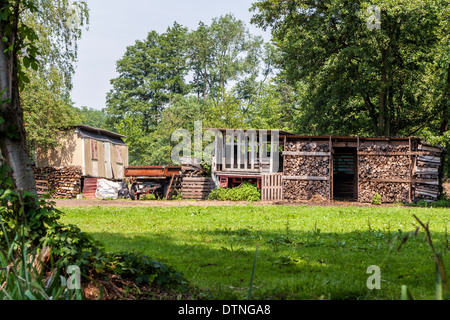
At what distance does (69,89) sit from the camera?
2966 cm

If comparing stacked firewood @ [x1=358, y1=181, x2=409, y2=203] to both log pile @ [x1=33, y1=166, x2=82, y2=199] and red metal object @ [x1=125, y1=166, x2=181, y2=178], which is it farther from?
log pile @ [x1=33, y1=166, x2=82, y2=199]

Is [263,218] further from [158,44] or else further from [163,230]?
[158,44]

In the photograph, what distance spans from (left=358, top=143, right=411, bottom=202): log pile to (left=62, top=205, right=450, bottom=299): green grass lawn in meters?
8.83

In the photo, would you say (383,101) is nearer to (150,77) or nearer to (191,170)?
(191,170)

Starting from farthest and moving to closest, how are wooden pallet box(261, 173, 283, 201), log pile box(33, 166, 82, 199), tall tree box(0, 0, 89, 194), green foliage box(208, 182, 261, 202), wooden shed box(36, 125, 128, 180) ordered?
1. wooden shed box(36, 125, 128, 180)
2. log pile box(33, 166, 82, 199)
3. green foliage box(208, 182, 261, 202)
4. wooden pallet box(261, 173, 283, 201)
5. tall tree box(0, 0, 89, 194)

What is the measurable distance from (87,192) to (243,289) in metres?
26.0

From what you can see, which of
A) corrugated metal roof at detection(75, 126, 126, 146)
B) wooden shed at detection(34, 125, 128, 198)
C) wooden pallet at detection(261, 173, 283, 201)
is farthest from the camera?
corrugated metal roof at detection(75, 126, 126, 146)

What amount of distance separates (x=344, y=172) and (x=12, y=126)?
2771cm

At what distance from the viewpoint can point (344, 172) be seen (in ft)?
97.5

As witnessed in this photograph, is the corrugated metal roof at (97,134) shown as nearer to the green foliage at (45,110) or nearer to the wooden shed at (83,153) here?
the wooden shed at (83,153)

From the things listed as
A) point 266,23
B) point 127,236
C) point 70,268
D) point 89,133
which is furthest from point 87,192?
point 70,268

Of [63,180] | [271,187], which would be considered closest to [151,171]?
[63,180]

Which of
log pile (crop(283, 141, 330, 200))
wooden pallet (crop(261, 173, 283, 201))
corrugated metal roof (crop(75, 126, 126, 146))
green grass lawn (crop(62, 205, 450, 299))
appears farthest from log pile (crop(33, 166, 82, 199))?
green grass lawn (crop(62, 205, 450, 299))

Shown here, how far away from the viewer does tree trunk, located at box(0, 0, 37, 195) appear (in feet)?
13.7
